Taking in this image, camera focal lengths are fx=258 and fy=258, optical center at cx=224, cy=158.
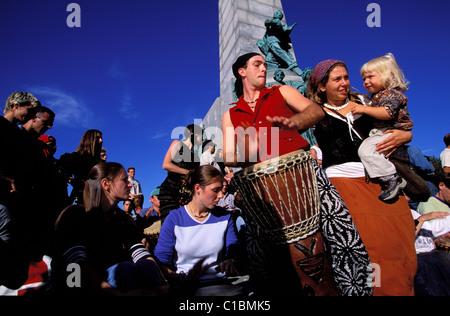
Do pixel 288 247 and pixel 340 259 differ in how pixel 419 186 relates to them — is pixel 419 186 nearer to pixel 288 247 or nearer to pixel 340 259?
pixel 340 259

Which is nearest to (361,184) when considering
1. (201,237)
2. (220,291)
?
(220,291)

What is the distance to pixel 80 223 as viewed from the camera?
183 cm

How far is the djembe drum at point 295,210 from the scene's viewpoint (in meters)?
1.43

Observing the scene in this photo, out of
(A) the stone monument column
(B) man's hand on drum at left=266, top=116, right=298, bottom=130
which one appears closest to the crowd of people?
(B) man's hand on drum at left=266, top=116, right=298, bottom=130

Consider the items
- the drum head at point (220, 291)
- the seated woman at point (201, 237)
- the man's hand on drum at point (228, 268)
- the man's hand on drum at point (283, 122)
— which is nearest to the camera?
the man's hand on drum at point (283, 122)

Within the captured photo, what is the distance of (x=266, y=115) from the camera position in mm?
1644

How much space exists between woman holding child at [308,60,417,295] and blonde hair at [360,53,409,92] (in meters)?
0.25

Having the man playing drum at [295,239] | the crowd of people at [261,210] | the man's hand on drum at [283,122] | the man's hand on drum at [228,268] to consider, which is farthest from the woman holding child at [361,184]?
the man's hand on drum at [228,268]

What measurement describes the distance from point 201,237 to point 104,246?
34.6 inches

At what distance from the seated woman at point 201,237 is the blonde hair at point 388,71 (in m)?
1.73

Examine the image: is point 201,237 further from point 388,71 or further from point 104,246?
point 388,71

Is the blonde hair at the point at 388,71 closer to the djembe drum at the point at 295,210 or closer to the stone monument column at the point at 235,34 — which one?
the djembe drum at the point at 295,210
